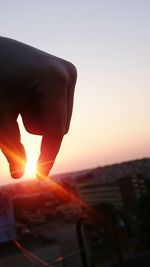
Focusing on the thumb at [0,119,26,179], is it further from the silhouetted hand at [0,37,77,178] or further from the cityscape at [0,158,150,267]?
the cityscape at [0,158,150,267]

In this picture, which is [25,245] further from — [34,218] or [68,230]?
[34,218]

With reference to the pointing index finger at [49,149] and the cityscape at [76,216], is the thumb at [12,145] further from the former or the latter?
the cityscape at [76,216]

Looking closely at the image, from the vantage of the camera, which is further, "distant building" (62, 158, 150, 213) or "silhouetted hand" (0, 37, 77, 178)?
"distant building" (62, 158, 150, 213)

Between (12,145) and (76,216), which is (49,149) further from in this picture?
(76,216)

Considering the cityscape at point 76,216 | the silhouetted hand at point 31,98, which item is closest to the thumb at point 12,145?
the silhouetted hand at point 31,98

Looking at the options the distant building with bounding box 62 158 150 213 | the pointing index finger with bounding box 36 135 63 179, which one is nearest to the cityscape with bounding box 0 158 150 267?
the distant building with bounding box 62 158 150 213

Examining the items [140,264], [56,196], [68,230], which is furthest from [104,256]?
[140,264]

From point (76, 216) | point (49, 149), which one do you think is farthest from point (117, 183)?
point (49, 149)
